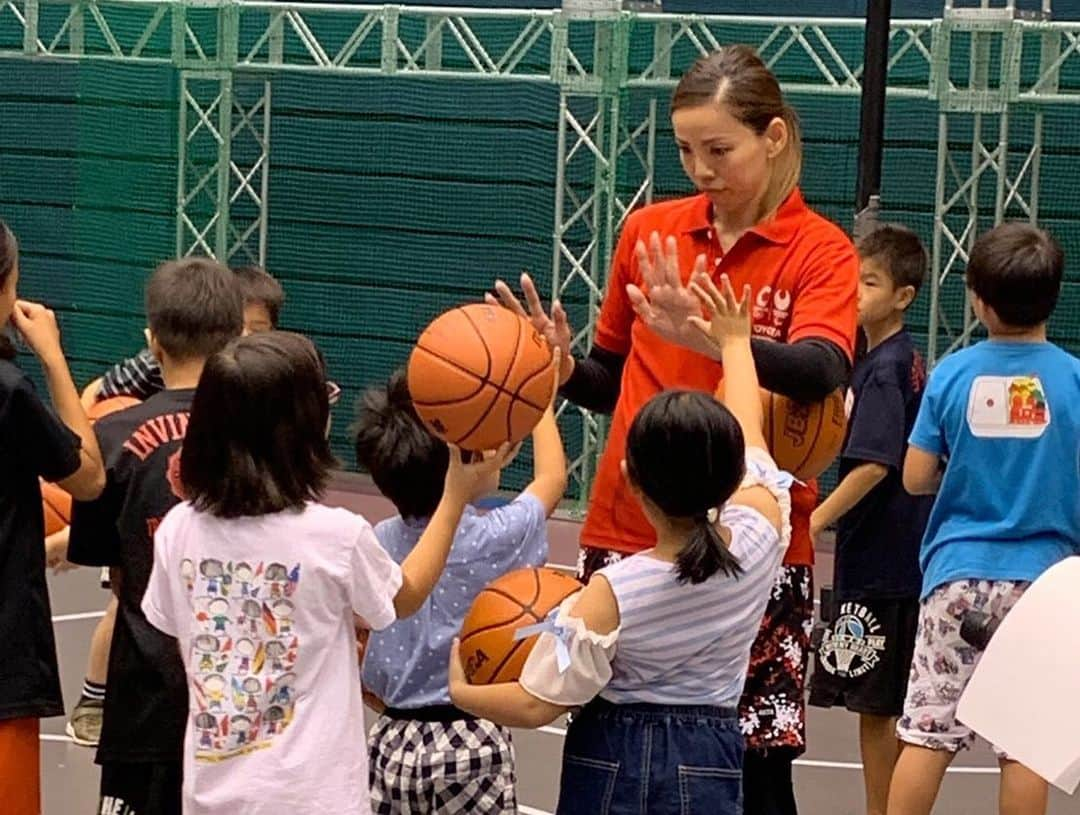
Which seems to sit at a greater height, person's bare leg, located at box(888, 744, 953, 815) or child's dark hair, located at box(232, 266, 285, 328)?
child's dark hair, located at box(232, 266, 285, 328)

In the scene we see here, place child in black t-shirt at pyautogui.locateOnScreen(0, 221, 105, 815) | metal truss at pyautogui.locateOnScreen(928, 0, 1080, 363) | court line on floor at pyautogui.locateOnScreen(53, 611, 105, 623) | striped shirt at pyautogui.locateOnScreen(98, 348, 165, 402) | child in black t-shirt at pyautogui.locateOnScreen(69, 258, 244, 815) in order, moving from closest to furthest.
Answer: child in black t-shirt at pyautogui.locateOnScreen(0, 221, 105, 815), child in black t-shirt at pyautogui.locateOnScreen(69, 258, 244, 815), striped shirt at pyautogui.locateOnScreen(98, 348, 165, 402), court line on floor at pyautogui.locateOnScreen(53, 611, 105, 623), metal truss at pyautogui.locateOnScreen(928, 0, 1080, 363)

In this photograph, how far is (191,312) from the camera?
13.0ft

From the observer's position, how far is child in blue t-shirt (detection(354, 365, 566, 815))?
3742 mm

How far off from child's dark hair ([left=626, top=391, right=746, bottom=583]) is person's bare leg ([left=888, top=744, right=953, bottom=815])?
179 centimetres

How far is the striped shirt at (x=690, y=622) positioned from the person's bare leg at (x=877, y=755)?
89.3 inches

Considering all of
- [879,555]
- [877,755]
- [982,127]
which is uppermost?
[982,127]

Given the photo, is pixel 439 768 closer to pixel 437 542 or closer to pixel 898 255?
pixel 437 542

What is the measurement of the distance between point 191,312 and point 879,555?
224 cm

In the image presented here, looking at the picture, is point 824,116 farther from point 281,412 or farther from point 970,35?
point 281,412

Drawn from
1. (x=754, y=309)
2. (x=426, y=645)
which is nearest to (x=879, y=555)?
(x=754, y=309)

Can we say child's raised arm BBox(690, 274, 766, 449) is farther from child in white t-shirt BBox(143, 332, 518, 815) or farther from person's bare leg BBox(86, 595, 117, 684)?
person's bare leg BBox(86, 595, 117, 684)

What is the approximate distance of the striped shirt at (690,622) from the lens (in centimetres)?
318

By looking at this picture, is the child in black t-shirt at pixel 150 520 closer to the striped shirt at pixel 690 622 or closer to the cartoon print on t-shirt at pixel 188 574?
the cartoon print on t-shirt at pixel 188 574

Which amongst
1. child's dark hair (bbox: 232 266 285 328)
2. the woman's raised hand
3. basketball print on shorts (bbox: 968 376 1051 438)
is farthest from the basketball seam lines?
child's dark hair (bbox: 232 266 285 328)
